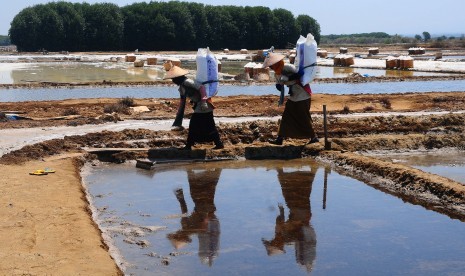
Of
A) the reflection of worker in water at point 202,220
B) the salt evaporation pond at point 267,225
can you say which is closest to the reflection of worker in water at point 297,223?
the salt evaporation pond at point 267,225

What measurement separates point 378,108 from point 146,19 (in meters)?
73.6

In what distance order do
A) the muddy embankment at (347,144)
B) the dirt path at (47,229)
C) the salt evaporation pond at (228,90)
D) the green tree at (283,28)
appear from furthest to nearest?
the green tree at (283,28)
the salt evaporation pond at (228,90)
the muddy embankment at (347,144)
the dirt path at (47,229)

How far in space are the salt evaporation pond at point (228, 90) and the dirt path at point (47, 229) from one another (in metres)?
16.8

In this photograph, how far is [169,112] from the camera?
21.2 m

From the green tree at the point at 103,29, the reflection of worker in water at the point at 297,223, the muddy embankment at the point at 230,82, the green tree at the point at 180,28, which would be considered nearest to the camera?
the reflection of worker in water at the point at 297,223

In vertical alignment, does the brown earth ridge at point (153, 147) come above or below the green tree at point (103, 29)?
below

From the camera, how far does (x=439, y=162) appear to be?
1480 cm

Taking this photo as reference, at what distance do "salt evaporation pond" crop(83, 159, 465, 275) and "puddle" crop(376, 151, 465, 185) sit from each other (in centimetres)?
186

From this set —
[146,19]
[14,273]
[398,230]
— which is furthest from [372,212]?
[146,19]

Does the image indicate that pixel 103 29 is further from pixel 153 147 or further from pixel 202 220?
pixel 202 220

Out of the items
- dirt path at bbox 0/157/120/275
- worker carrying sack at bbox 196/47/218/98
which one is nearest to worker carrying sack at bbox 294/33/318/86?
worker carrying sack at bbox 196/47/218/98

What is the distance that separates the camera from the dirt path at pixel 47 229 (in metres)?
7.62

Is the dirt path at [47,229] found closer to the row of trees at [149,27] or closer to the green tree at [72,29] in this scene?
the green tree at [72,29]

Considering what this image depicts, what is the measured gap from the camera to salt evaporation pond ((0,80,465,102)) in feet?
95.8
